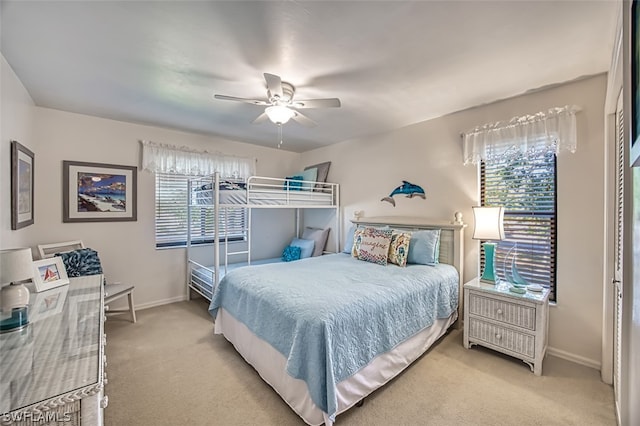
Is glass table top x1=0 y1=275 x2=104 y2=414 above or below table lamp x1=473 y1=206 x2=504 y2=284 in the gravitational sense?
below

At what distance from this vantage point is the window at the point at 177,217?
3.77 meters

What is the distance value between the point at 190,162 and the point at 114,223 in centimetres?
124

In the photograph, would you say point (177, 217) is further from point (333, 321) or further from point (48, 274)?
point (333, 321)

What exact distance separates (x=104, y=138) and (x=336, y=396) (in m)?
3.83

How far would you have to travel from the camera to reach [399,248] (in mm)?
2916

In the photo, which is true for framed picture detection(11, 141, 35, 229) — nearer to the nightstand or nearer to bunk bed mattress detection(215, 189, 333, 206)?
bunk bed mattress detection(215, 189, 333, 206)

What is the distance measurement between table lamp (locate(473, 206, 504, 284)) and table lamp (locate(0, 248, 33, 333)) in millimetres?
3133

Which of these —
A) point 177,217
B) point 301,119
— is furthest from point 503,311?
point 177,217

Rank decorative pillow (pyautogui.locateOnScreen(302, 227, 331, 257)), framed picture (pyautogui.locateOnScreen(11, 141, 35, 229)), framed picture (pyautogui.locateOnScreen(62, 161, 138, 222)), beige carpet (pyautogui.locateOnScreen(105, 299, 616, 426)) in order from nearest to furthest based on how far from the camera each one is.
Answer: beige carpet (pyautogui.locateOnScreen(105, 299, 616, 426)) < framed picture (pyautogui.locateOnScreen(11, 141, 35, 229)) < framed picture (pyautogui.locateOnScreen(62, 161, 138, 222)) < decorative pillow (pyautogui.locateOnScreen(302, 227, 331, 257))

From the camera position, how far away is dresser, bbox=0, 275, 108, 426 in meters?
0.74

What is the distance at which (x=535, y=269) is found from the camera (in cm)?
257

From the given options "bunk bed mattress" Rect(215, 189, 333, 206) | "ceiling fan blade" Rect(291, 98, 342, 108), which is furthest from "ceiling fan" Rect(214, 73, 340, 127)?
"bunk bed mattress" Rect(215, 189, 333, 206)

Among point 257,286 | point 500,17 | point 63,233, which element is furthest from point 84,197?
point 500,17

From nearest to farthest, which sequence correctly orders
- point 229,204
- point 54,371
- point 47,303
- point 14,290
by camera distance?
1. point 54,371
2. point 14,290
3. point 47,303
4. point 229,204
